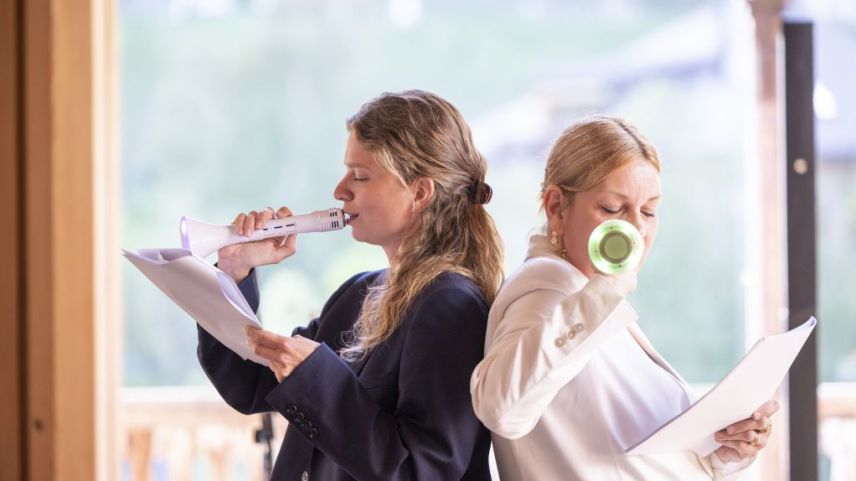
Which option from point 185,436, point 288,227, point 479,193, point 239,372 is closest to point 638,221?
point 479,193

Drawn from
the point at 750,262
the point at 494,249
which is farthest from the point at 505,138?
the point at 494,249

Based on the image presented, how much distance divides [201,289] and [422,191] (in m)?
0.39

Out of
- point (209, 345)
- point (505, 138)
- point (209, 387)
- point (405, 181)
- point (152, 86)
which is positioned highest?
point (152, 86)

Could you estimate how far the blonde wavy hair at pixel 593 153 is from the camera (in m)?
1.33

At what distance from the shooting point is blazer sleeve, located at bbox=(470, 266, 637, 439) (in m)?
1.11

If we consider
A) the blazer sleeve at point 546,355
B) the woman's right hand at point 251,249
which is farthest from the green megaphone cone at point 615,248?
the woman's right hand at point 251,249

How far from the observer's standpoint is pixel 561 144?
1.41 m

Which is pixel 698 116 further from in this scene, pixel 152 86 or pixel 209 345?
pixel 209 345

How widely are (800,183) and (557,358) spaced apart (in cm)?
206

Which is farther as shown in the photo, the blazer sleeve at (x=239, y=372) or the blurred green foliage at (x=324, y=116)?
the blurred green foliage at (x=324, y=116)

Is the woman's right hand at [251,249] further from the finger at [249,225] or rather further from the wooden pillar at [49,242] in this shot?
the wooden pillar at [49,242]

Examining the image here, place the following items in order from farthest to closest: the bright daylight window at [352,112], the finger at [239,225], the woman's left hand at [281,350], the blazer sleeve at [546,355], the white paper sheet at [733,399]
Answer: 1. the bright daylight window at [352,112]
2. the finger at [239,225]
3. the woman's left hand at [281,350]
4. the white paper sheet at [733,399]
5. the blazer sleeve at [546,355]

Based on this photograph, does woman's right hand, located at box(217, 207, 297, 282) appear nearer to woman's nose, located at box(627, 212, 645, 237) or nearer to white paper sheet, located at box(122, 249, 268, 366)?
white paper sheet, located at box(122, 249, 268, 366)

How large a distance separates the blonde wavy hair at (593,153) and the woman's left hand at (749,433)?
1.26 ft
